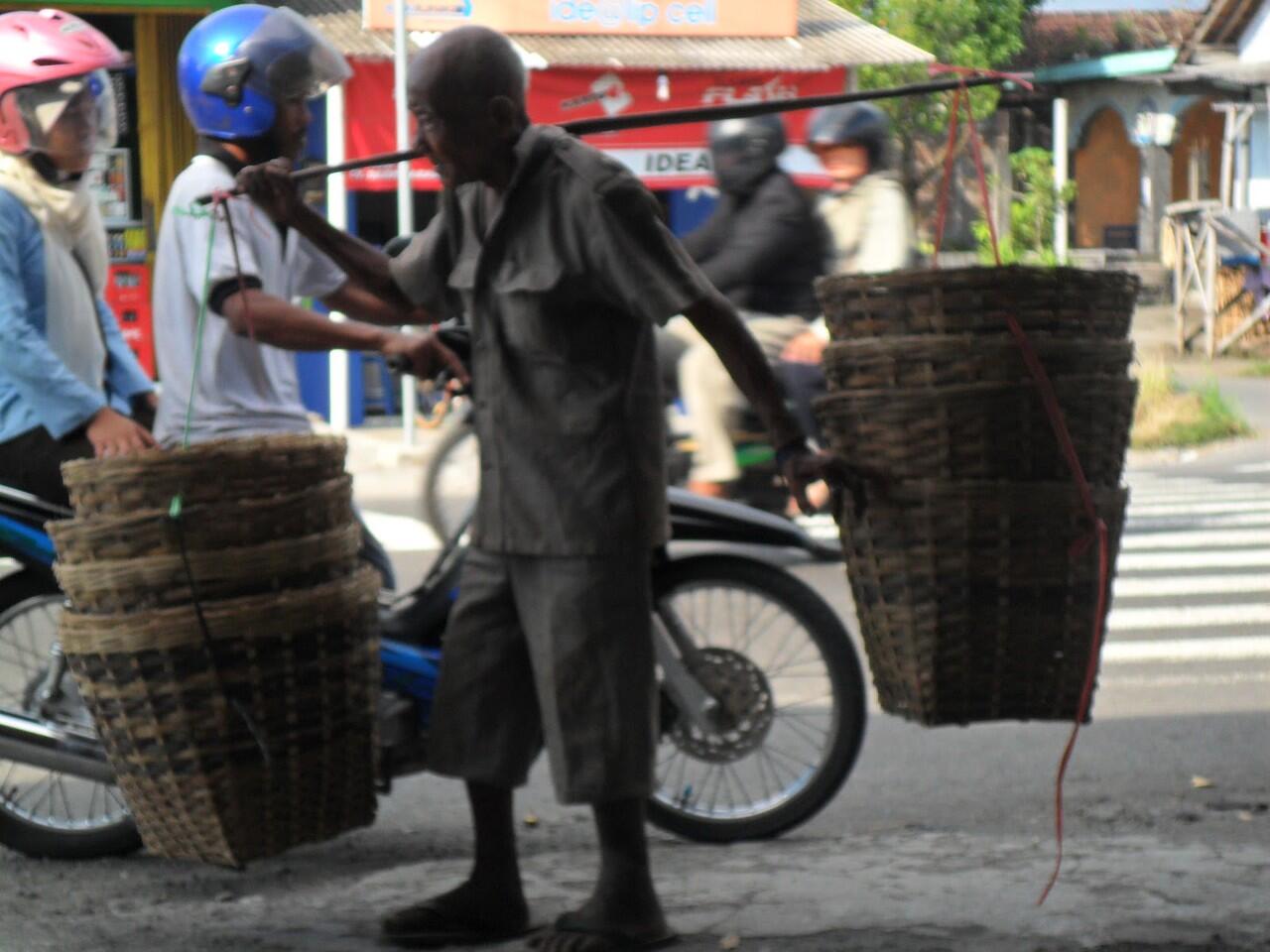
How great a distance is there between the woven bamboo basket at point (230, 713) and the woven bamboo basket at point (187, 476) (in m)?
0.20

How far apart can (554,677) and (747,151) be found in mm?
5458

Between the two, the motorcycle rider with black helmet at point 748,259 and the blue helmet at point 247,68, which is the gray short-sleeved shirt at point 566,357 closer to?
the blue helmet at point 247,68

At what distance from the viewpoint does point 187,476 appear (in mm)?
3705

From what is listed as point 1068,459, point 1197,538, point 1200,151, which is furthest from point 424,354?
point 1200,151

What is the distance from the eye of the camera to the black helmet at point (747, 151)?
905cm

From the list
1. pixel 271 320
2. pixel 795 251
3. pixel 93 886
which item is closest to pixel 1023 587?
pixel 271 320

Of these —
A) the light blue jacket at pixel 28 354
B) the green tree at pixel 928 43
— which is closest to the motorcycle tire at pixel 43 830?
the light blue jacket at pixel 28 354

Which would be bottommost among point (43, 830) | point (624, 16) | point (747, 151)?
point (43, 830)

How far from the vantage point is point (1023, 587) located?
12.9 feet

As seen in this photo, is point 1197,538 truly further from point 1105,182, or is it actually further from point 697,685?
point 1105,182

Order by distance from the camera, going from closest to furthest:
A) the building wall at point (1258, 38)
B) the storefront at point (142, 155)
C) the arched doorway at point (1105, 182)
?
the storefront at point (142, 155) → the building wall at point (1258, 38) → the arched doorway at point (1105, 182)

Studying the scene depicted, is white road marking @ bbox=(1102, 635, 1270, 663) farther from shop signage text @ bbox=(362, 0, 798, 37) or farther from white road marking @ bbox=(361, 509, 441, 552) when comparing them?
shop signage text @ bbox=(362, 0, 798, 37)

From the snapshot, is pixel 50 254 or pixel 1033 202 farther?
pixel 1033 202

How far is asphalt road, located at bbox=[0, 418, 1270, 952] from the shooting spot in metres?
4.06
